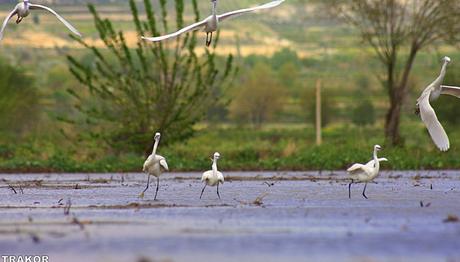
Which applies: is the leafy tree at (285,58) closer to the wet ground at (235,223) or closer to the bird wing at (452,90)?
the wet ground at (235,223)

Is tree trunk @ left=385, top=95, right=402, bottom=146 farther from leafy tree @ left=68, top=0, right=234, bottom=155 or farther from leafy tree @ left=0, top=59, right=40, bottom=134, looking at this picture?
leafy tree @ left=0, top=59, right=40, bottom=134

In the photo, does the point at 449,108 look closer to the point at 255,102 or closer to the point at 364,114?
the point at 364,114

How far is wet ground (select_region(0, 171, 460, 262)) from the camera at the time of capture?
11.0 m

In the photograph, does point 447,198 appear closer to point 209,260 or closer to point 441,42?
point 209,260

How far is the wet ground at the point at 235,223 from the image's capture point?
10984 millimetres

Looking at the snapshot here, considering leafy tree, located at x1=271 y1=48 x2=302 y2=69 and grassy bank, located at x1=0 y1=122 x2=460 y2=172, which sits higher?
leafy tree, located at x1=271 y1=48 x2=302 y2=69

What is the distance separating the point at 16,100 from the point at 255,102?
2372 centimetres

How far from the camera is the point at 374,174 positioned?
18.5m

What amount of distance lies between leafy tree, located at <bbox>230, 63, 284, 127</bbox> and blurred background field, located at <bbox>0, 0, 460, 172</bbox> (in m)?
0.06

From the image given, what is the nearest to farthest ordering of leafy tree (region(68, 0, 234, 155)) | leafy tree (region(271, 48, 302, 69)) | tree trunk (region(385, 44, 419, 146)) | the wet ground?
1. the wet ground
2. leafy tree (region(68, 0, 234, 155))
3. tree trunk (region(385, 44, 419, 146))
4. leafy tree (region(271, 48, 302, 69))

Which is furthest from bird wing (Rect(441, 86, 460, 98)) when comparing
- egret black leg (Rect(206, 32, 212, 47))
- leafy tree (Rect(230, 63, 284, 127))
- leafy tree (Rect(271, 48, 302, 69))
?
leafy tree (Rect(271, 48, 302, 69))

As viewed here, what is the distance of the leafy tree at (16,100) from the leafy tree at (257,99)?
17982 mm

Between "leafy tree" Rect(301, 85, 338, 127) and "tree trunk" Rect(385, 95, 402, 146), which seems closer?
"tree trunk" Rect(385, 95, 402, 146)

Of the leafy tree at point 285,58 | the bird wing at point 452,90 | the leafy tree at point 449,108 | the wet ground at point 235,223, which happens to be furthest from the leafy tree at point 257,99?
the bird wing at point 452,90
